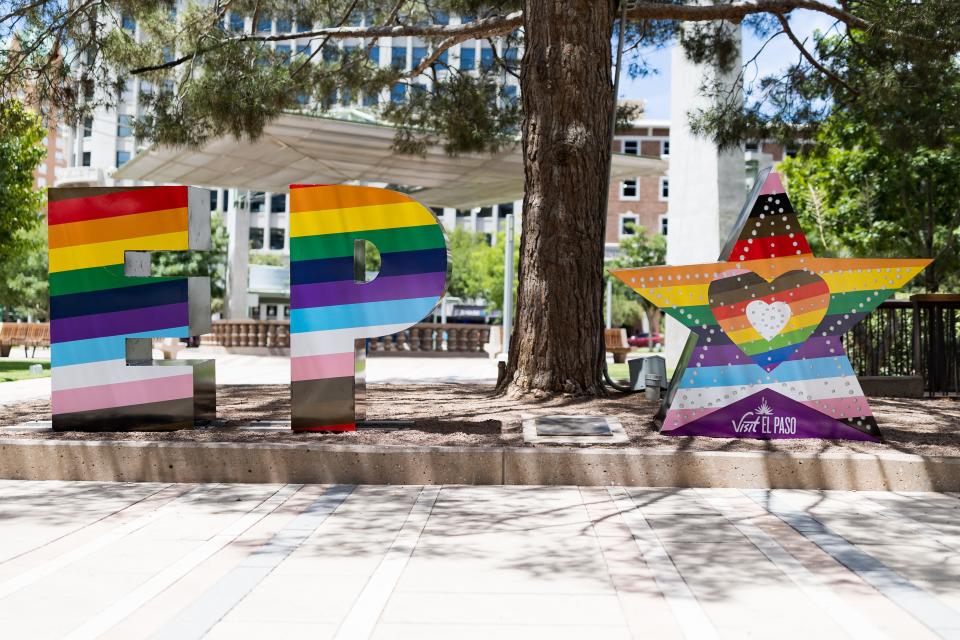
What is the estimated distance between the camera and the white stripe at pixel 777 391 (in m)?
7.23

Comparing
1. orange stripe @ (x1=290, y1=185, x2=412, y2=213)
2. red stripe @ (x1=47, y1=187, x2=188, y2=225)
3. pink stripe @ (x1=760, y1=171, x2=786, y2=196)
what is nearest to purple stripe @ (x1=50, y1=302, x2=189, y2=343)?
red stripe @ (x1=47, y1=187, x2=188, y2=225)

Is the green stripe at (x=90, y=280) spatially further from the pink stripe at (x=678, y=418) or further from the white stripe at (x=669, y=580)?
the white stripe at (x=669, y=580)

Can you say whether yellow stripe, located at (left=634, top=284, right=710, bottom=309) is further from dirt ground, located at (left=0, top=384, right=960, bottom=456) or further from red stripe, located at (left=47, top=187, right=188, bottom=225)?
red stripe, located at (left=47, top=187, right=188, bottom=225)

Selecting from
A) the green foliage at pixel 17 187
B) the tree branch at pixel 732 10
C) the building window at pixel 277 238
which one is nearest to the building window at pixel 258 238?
the building window at pixel 277 238

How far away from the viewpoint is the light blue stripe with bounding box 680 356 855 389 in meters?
7.21

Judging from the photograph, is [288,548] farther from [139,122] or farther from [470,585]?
[139,122]

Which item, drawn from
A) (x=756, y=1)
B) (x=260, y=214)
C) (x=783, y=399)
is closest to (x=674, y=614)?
(x=783, y=399)

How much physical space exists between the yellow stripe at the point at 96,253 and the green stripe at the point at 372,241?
3.29 ft

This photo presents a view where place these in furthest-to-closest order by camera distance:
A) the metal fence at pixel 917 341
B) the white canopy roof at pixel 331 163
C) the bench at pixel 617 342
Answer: the bench at pixel 617 342 → the white canopy roof at pixel 331 163 → the metal fence at pixel 917 341

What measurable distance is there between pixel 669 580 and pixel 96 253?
5.35 meters

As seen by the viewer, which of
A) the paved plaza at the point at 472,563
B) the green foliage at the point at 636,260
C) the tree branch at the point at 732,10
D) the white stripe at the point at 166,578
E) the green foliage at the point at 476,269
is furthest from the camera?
the green foliage at the point at 476,269

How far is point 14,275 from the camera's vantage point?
4847 cm

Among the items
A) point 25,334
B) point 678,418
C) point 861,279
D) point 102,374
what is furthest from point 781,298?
point 25,334

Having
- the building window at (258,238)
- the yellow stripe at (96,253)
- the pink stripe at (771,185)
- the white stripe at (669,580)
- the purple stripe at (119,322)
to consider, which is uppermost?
the building window at (258,238)
